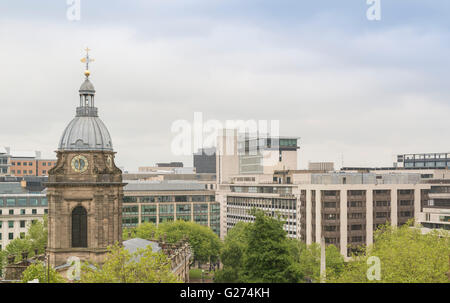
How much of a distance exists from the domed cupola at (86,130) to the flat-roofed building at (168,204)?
104969 millimetres

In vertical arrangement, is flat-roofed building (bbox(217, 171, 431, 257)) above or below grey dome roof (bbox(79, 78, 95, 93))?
below

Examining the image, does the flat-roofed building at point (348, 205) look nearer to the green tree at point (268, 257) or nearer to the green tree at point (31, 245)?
the green tree at point (31, 245)

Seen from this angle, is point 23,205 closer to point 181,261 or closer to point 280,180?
point 181,261

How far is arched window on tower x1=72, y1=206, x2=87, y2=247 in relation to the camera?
217 feet

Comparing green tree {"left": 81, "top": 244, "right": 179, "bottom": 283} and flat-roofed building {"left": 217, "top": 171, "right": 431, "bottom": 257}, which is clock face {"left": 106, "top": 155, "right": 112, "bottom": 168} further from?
flat-roofed building {"left": 217, "top": 171, "right": 431, "bottom": 257}

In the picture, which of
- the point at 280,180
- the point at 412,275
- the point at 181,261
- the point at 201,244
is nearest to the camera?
the point at 412,275

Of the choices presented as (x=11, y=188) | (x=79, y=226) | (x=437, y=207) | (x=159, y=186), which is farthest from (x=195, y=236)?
(x=79, y=226)

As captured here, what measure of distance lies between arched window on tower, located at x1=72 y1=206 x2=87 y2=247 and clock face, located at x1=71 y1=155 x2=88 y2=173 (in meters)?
4.17

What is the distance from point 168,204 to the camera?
18050cm

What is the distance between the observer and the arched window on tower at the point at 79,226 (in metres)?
66.1

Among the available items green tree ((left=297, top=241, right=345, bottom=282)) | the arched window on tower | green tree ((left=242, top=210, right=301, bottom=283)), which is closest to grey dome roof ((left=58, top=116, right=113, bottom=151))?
the arched window on tower
